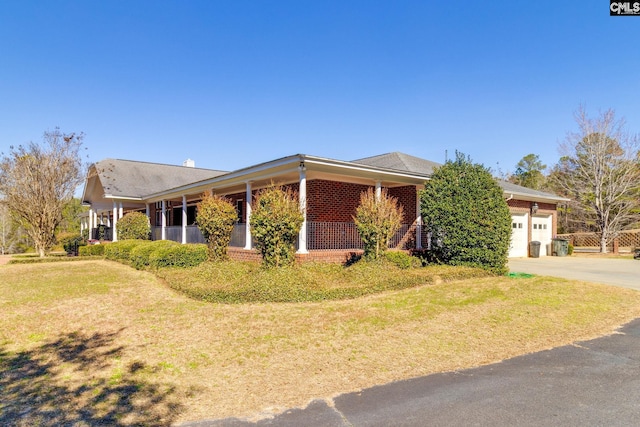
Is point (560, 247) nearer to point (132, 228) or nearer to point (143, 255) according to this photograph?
point (143, 255)

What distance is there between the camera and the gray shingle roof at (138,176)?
22172mm

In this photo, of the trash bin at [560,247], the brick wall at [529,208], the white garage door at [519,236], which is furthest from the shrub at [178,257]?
the trash bin at [560,247]

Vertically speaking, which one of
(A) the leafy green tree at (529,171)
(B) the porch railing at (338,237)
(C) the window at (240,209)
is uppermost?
(A) the leafy green tree at (529,171)

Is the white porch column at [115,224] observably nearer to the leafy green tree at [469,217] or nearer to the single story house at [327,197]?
the single story house at [327,197]

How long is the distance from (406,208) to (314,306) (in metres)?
7.94

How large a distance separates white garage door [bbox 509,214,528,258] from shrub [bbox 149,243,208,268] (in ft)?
49.3

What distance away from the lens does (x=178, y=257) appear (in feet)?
40.8

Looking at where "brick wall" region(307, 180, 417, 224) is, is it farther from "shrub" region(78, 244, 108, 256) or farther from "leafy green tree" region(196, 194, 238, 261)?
"shrub" region(78, 244, 108, 256)

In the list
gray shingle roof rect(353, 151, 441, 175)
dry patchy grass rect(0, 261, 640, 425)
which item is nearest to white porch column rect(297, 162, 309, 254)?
dry patchy grass rect(0, 261, 640, 425)

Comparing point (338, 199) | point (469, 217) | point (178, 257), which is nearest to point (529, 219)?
point (469, 217)

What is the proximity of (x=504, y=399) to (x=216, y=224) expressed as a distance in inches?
401

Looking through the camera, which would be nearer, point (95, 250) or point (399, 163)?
point (399, 163)

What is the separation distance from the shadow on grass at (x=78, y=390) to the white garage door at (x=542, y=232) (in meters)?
20.7

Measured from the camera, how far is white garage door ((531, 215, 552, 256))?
65.6 ft
